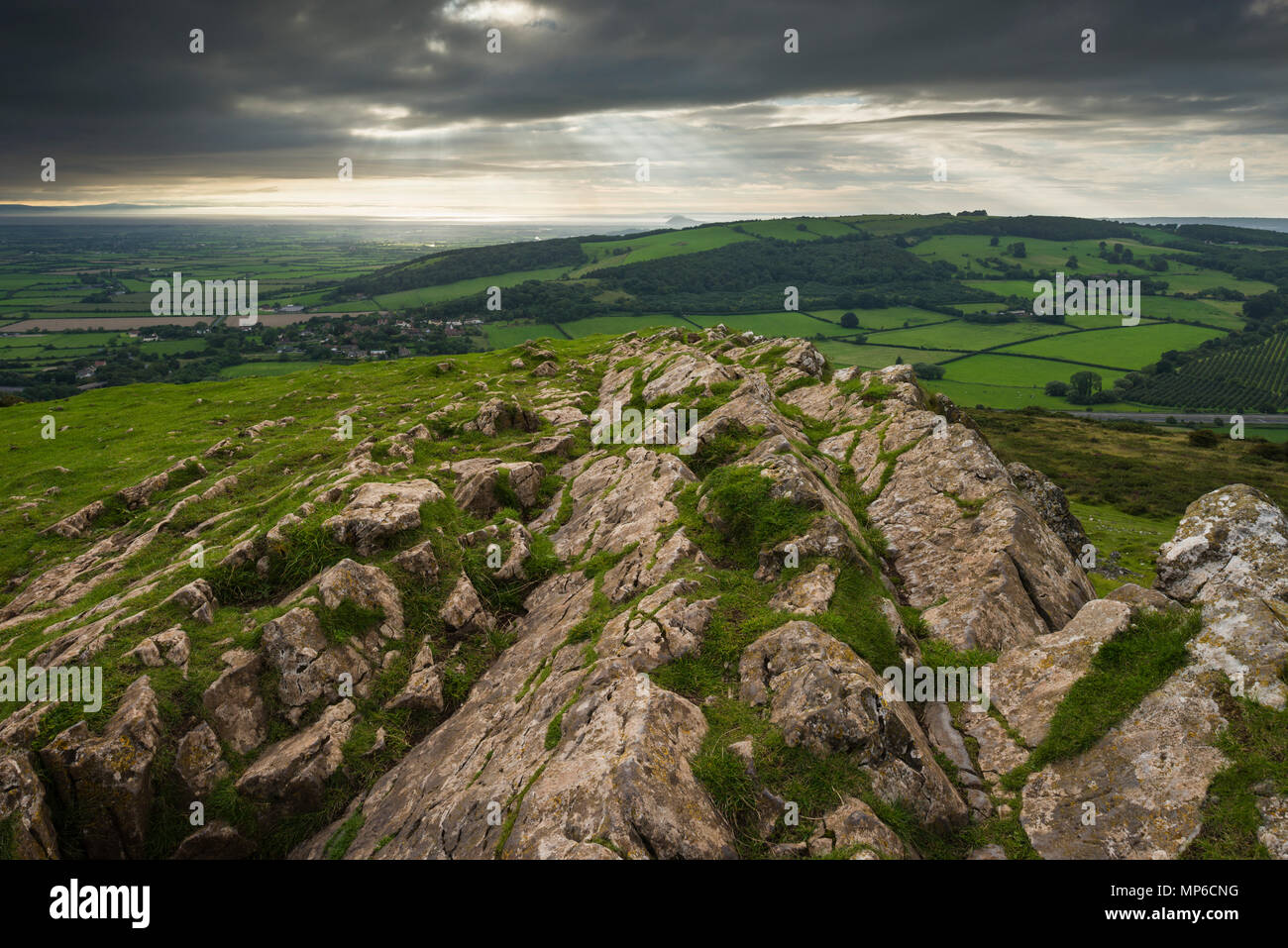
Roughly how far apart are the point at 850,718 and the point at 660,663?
13.3 ft

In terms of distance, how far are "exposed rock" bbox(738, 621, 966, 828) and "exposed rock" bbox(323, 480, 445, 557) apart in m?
12.9

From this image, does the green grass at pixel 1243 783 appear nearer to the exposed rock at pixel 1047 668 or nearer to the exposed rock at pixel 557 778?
the exposed rock at pixel 1047 668

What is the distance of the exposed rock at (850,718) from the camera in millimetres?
10883

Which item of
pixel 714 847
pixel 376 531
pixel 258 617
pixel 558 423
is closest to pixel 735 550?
pixel 714 847

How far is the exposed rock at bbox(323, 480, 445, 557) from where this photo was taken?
19500mm

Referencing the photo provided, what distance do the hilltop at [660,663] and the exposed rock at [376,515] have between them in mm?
109

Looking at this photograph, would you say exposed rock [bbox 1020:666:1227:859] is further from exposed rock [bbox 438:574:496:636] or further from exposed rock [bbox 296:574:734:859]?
exposed rock [bbox 438:574:496:636]

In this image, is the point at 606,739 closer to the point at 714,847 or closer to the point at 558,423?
the point at 714,847

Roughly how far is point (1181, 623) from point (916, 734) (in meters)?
6.14

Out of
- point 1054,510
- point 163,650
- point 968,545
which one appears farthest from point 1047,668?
point 163,650

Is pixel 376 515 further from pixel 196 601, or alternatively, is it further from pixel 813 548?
pixel 813 548

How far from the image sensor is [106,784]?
41.4 ft

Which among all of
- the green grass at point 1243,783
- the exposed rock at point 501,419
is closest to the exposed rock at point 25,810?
the green grass at point 1243,783

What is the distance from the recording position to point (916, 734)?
12.0 meters
